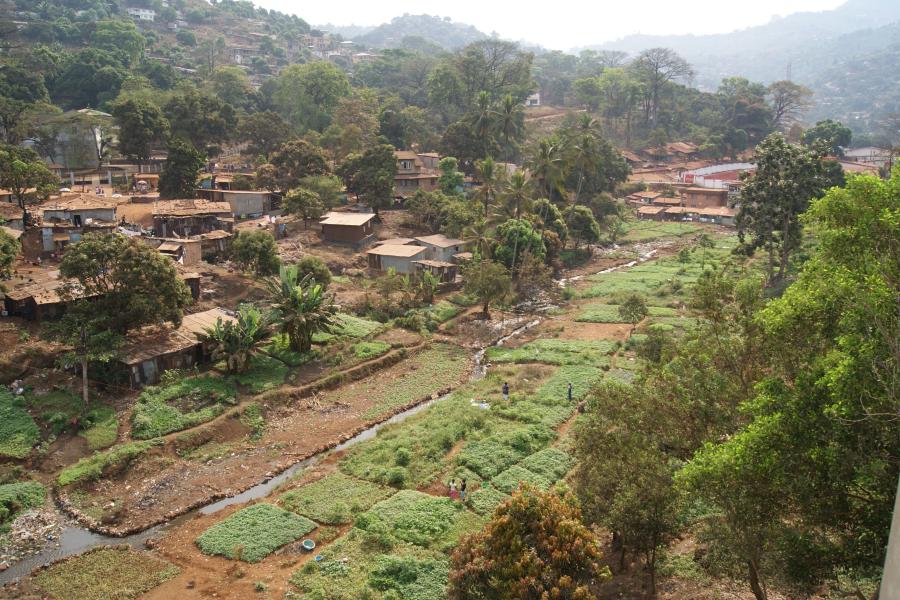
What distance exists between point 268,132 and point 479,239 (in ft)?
99.3

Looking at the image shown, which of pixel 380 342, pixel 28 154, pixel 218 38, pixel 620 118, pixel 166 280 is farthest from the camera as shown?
pixel 218 38

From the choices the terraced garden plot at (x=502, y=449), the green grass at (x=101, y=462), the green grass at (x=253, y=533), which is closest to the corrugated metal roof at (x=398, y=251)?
the terraced garden plot at (x=502, y=449)

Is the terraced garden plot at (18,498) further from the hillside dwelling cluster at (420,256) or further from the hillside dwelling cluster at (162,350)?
the hillside dwelling cluster at (420,256)

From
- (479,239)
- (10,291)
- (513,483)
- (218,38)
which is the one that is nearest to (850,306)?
(513,483)

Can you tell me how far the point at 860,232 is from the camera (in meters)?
11.7

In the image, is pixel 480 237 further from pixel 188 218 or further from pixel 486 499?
pixel 486 499

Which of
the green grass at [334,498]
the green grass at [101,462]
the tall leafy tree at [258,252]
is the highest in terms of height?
the tall leafy tree at [258,252]

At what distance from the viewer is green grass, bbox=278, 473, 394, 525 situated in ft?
70.5

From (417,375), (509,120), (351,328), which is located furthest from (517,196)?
(417,375)

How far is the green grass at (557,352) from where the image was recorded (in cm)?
3512

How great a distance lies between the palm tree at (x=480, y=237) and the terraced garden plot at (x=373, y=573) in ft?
94.9

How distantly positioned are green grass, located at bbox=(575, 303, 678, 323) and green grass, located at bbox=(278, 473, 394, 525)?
22.7 m

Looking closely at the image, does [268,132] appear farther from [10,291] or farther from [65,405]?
[65,405]

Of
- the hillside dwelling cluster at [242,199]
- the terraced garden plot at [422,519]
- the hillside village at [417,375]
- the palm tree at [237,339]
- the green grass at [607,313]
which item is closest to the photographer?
the hillside village at [417,375]
